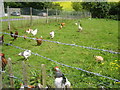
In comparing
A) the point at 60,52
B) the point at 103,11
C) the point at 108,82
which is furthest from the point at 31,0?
the point at 108,82

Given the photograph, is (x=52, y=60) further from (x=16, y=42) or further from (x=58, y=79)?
(x=16, y=42)

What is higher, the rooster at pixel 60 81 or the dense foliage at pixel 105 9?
the dense foliage at pixel 105 9

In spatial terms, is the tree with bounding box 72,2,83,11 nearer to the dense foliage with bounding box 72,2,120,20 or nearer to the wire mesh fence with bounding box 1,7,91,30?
the dense foliage with bounding box 72,2,120,20

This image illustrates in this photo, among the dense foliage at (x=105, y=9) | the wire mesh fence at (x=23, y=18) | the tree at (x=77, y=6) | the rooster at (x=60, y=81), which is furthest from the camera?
the tree at (x=77, y=6)

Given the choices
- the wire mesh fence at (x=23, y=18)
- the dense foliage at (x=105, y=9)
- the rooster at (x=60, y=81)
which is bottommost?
the rooster at (x=60, y=81)

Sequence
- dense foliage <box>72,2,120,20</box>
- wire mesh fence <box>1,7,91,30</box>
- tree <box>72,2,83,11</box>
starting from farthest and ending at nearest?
1. tree <box>72,2,83,11</box>
2. dense foliage <box>72,2,120,20</box>
3. wire mesh fence <box>1,7,91,30</box>

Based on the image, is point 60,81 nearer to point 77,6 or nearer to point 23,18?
point 23,18

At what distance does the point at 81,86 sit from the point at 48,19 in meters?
14.0

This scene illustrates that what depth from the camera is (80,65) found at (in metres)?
5.23

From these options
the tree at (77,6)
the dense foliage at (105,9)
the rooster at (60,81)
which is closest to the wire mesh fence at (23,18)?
the rooster at (60,81)

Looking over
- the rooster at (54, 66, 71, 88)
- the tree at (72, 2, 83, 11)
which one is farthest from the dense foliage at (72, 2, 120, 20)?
the rooster at (54, 66, 71, 88)

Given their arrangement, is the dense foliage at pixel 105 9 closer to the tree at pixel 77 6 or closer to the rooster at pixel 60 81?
the tree at pixel 77 6

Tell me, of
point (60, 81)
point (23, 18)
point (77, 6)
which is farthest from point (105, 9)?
point (60, 81)

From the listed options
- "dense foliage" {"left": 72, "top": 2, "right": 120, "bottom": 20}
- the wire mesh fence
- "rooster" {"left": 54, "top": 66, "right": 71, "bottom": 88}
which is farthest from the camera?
"dense foliage" {"left": 72, "top": 2, "right": 120, "bottom": 20}
